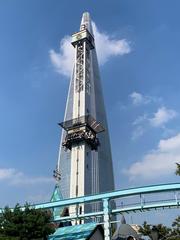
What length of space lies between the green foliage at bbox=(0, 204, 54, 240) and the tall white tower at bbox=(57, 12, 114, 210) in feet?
173

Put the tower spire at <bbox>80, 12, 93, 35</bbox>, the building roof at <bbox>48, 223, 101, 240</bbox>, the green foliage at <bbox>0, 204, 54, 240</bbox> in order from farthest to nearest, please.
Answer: the tower spire at <bbox>80, 12, 93, 35</bbox>
the building roof at <bbox>48, 223, 101, 240</bbox>
the green foliage at <bbox>0, 204, 54, 240</bbox>

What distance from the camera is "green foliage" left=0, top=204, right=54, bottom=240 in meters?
40.7

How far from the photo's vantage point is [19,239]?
39.8 metres

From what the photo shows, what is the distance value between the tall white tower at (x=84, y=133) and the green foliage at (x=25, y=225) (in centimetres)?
5267

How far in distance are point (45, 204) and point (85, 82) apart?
69537 millimetres

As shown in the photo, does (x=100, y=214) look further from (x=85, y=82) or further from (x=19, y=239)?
(x=85, y=82)

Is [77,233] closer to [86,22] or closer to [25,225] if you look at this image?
[25,225]

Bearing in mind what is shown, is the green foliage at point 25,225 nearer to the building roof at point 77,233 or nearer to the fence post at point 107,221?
the building roof at point 77,233

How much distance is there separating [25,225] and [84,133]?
58.4m

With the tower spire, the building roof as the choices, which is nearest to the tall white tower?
the tower spire

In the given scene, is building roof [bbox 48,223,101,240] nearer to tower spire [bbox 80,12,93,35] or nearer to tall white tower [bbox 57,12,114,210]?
tall white tower [bbox 57,12,114,210]

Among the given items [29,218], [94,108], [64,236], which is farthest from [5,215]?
[94,108]

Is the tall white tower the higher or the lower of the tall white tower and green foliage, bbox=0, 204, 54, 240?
the higher

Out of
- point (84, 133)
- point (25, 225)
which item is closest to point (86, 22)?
point (84, 133)
